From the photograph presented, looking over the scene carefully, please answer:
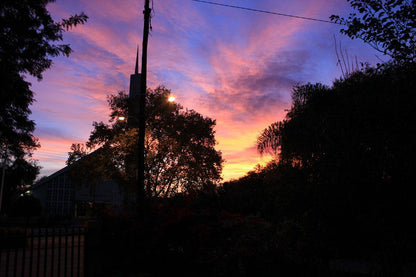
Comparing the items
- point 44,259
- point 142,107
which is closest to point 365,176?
point 44,259

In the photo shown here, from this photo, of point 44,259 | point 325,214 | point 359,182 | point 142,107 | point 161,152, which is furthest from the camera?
point 161,152

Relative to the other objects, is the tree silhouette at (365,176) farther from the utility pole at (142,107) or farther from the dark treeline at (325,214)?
the utility pole at (142,107)

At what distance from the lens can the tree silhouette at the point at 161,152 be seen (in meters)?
21.6

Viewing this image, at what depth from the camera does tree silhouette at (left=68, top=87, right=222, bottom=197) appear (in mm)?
21594

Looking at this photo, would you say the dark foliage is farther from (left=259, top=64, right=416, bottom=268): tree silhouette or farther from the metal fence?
the metal fence

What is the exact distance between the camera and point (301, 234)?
7.87 m

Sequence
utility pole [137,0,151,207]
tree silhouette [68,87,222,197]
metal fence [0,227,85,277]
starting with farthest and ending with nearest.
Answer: tree silhouette [68,87,222,197] → utility pole [137,0,151,207] → metal fence [0,227,85,277]

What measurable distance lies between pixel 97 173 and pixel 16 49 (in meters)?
11.1

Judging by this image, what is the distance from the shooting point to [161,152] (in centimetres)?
2161

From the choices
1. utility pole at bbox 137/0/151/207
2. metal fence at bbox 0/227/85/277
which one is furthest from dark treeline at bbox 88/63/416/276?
utility pole at bbox 137/0/151/207

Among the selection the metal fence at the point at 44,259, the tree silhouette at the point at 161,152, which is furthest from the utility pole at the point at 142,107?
the tree silhouette at the point at 161,152

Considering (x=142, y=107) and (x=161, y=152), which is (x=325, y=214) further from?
(x=161, y=152)

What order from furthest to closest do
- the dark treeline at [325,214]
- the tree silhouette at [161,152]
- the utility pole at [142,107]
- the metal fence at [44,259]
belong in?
the tree silhouette at [161,152], the utility pole at [142,107], the dark treeline at [325,214], the metal fence at [44,259]

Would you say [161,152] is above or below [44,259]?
above
